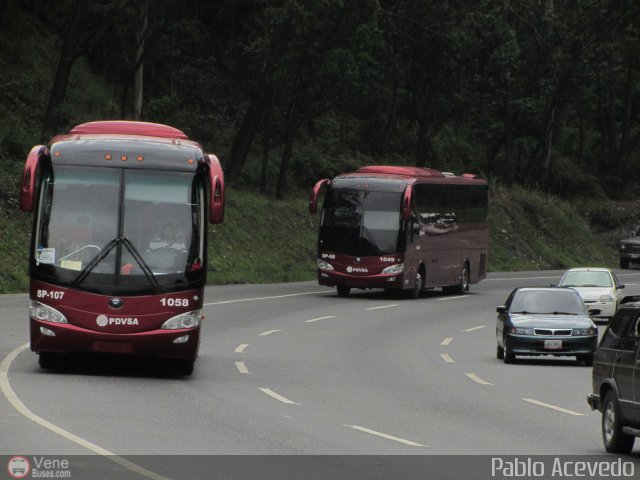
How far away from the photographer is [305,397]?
19.1 metres

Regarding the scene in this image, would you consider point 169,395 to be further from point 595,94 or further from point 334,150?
point 595,94

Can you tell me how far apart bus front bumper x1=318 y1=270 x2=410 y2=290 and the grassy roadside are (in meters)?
5.24

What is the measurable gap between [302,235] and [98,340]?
118 feet

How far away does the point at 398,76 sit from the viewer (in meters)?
67.6

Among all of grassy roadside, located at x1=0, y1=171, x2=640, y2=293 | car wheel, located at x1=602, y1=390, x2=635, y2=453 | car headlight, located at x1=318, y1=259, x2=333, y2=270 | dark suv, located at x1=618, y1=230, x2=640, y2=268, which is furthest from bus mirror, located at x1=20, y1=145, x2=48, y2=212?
dark suv, located at x1=618, y1=230, x2=640, y2=268

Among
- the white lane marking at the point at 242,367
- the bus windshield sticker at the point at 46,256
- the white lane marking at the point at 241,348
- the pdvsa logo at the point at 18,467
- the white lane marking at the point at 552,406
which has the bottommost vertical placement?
the white lane marking at the point at 241,348

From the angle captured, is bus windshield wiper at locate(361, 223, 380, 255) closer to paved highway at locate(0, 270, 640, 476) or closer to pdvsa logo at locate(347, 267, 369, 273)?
pdvsa logo at locate(347, 267, 369, 273)

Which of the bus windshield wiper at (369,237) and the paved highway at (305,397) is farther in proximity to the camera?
the bus windshield wiper at (369,237)

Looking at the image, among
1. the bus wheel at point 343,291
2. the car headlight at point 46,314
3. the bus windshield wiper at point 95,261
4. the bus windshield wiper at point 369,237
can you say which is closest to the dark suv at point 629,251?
the bus wheel at point 343,291

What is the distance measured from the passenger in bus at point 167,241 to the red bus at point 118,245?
1cm

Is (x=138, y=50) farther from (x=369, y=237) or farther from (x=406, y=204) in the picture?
(x=406, y=204)

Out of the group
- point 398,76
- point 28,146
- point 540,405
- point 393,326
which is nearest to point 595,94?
point 398,76

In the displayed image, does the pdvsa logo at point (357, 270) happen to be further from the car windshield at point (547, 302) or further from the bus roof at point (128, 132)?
the bus roof at point (128, 132)

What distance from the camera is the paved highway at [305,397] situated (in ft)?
46.6
